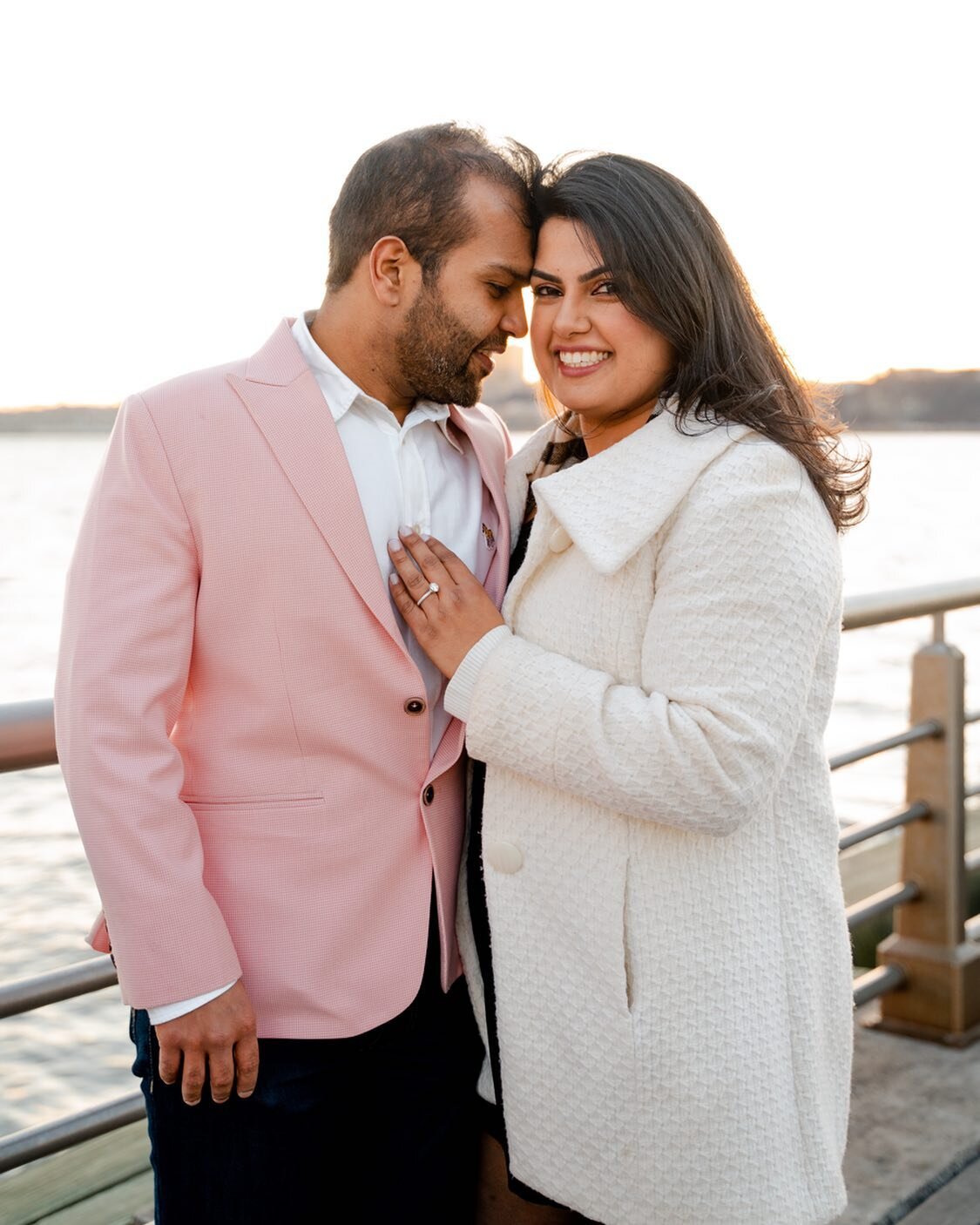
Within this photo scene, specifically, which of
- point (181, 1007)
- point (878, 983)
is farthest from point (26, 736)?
point (878, 983)

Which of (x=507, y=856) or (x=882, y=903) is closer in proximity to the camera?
(x=507, y=856)

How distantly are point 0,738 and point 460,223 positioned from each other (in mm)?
973

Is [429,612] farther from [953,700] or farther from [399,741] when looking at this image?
[953,700]

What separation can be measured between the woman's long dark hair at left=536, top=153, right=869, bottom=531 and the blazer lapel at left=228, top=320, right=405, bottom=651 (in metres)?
0.46

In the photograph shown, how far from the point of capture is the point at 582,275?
5.88 ft

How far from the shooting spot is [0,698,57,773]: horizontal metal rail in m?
1.58

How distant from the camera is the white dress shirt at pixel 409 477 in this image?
1.81 metres

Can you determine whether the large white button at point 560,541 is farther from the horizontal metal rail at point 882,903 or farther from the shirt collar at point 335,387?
the horizontal metal rail at point 882,903

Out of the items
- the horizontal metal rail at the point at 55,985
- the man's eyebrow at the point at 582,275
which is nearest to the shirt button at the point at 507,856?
the horizontal metal rail at the point at 55,985

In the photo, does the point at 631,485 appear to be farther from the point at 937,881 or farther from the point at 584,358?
the point at 937,881

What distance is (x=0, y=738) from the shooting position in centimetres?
158

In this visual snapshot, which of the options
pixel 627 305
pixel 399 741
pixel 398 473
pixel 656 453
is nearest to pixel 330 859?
pixel 399 741

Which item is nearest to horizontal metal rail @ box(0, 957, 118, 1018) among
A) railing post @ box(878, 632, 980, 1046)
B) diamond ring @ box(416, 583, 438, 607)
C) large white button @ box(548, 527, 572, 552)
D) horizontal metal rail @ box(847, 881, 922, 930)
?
diamond ring @ box(416, 583, 438, 607)

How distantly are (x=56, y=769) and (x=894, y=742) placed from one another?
12050mm
